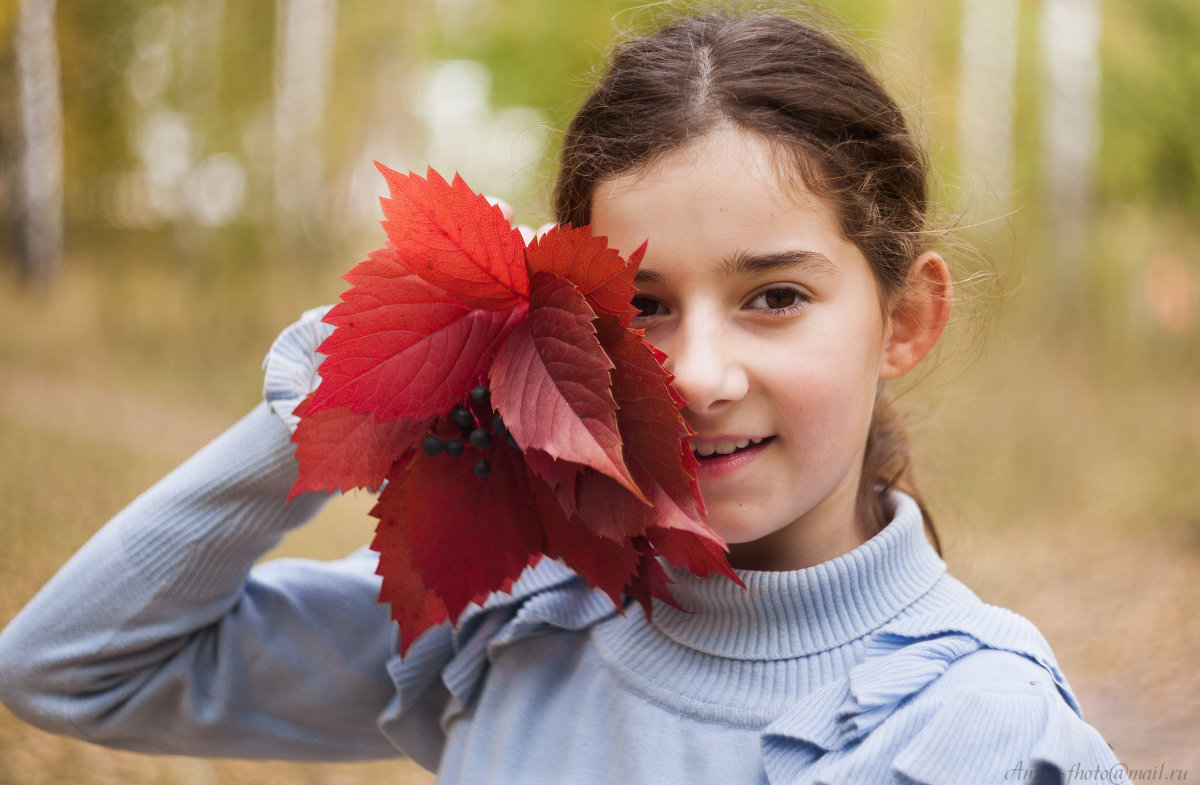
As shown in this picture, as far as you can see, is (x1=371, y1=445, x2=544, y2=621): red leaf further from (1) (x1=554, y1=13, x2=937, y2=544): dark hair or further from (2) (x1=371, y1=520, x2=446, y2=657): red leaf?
(1) (x1=554, y1=13, x2=937, y2=544): dark hair

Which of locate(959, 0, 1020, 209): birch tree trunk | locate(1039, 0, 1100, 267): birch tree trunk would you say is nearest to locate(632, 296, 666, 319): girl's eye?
locate(1039, 0, 1100, 267): birch tree trunk

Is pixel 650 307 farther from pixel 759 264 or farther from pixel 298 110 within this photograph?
pixel 298 110

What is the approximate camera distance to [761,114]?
112 cm

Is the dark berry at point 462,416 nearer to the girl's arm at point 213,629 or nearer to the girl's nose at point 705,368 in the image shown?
the girl's nose at point 705,368

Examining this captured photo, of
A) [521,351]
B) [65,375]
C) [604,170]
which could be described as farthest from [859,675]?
[65,375]

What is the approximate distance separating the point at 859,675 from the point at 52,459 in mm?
3896

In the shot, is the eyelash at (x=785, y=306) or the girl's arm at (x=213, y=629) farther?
the girl's arm at (x=213, y=629)

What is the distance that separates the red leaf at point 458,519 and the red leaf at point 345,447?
0.02m

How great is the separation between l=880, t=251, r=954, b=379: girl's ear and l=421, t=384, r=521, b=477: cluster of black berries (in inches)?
20.6

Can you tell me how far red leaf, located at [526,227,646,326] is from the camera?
90 centimetres

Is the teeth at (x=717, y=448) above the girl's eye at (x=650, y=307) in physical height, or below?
below

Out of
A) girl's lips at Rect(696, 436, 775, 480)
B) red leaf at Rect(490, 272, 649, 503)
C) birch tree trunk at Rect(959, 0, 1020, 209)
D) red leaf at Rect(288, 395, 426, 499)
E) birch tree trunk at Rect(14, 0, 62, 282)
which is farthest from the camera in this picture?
birch tree trunk at Rect(959, 0, 1020, 209)

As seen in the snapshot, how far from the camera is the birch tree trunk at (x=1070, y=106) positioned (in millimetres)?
7812

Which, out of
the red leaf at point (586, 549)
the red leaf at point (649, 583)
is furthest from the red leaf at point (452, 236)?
the red leaf at point (649, 583)
